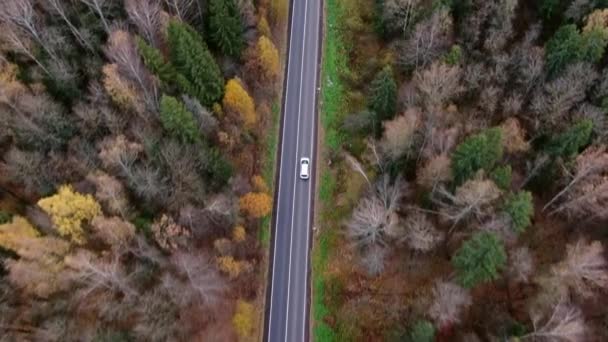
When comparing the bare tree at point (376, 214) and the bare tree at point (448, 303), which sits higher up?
the bare tree at point (376, 214)

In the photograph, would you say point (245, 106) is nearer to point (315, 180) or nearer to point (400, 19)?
point (315, 180)

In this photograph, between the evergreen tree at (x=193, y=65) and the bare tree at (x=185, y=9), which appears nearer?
the evergreen tree at (x=193, y=65)

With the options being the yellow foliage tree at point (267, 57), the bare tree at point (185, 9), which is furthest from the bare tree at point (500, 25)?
the bare tree at point (185, 9)

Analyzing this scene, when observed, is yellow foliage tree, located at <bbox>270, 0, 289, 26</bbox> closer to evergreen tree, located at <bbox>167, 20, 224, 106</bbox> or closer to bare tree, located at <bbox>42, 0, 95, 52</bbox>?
evergreen tree, located at <bbox>167, 20, 224, 106</bbox>

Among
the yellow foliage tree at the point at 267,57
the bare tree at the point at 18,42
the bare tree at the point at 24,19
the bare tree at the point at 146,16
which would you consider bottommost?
the bare tree at the point at 18,42

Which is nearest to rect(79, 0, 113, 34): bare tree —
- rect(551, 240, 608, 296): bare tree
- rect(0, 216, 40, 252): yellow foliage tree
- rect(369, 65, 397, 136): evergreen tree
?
rect(0, 216, 40, 252): yellow foliage tree

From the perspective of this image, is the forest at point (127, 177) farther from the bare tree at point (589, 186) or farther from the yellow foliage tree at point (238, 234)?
the bare tree at point (589, 186)
